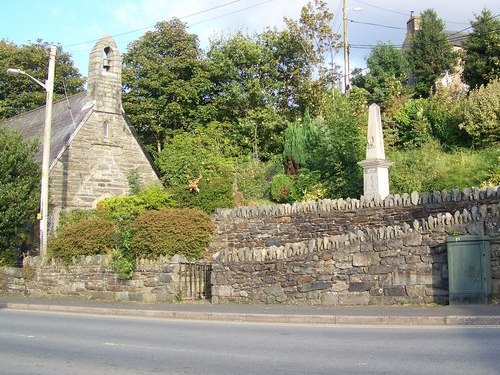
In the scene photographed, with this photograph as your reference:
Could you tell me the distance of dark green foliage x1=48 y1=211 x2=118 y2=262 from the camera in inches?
841

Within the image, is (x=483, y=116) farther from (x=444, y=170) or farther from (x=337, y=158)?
(x=337, y=158)

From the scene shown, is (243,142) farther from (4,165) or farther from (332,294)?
(332,294)

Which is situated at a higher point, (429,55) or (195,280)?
(429,55)

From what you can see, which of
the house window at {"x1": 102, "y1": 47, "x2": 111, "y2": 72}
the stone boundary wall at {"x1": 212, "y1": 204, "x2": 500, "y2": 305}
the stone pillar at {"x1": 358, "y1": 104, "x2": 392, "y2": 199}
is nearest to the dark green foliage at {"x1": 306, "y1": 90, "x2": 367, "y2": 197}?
the stone pillar at {"x1": 358, "y1": 104, "x2": 392, "y2": 199}

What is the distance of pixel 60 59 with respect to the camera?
47531 mm

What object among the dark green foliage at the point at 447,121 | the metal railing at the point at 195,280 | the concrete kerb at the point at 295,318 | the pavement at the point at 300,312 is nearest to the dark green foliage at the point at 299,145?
the dark green foliage at the point at 447,121

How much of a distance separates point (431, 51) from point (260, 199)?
1716 cm

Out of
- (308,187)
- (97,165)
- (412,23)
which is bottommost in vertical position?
(308,187)

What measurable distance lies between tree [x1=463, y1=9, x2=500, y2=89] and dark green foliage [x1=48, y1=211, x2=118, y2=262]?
67.9ft

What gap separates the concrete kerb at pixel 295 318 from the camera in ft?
37.4

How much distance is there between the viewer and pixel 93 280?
20.4 meters

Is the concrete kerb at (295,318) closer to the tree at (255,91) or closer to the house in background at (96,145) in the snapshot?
the house in background at (96,145)

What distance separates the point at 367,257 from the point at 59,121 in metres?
25.0

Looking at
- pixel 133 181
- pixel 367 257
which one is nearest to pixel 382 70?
pixel 133 181
